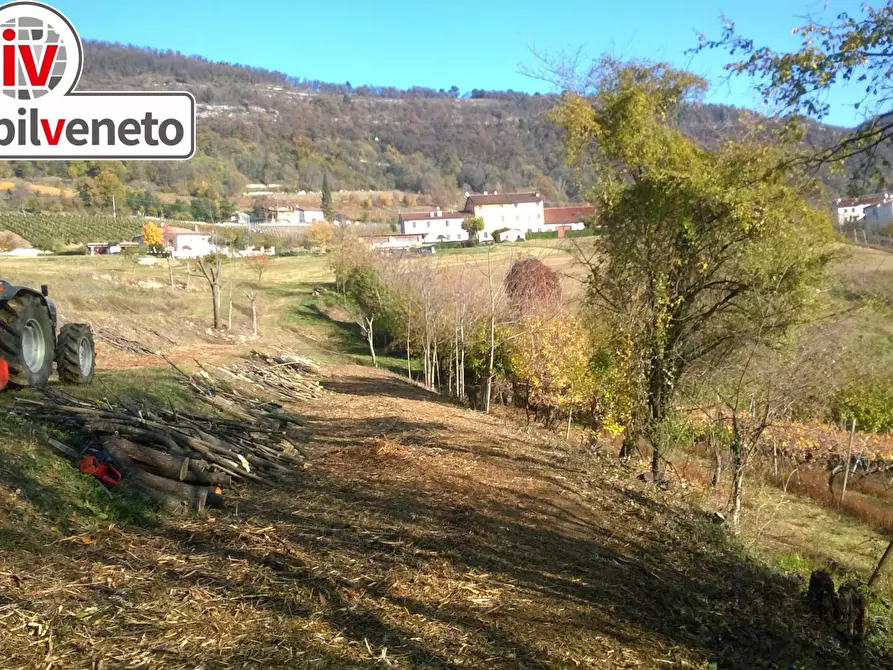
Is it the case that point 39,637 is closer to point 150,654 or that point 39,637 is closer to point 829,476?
point 150,654

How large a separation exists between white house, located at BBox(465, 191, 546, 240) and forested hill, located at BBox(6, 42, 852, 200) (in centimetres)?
303

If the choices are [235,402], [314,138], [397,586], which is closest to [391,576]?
[397,586]

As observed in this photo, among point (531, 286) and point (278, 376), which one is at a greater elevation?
point (531, 286)

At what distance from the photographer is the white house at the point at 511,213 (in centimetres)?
6369

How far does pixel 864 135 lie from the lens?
4.64 meters

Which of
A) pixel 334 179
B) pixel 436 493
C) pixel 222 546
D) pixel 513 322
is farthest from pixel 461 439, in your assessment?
pixel 334 179

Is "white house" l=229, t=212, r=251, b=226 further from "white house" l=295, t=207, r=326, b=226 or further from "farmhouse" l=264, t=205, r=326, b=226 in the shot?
"white house" l=295, t=207, r=326, b=226

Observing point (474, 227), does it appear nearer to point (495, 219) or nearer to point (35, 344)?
point (495, 219)

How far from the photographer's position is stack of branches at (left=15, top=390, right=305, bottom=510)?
5.01 metres

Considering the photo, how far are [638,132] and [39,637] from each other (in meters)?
9.41

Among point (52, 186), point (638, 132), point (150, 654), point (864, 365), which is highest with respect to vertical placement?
point (52, 186)

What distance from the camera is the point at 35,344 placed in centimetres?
737

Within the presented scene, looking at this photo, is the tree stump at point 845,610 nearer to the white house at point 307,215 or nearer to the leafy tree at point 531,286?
the leafy tree at point 531,286

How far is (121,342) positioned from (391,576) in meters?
15.2
